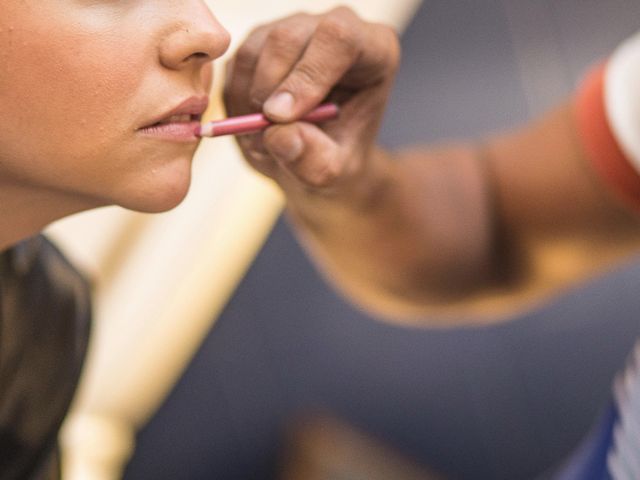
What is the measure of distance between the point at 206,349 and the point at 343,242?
0.77 m

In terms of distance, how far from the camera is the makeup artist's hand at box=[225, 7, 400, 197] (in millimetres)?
589

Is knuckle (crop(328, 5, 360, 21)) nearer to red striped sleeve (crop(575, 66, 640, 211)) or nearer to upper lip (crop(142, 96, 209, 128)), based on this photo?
upper lip (crop(142, 96, 209, 128))

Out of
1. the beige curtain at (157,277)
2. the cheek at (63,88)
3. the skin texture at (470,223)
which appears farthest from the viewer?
the beige curtain at (157,277)

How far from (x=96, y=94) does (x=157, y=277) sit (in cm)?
101

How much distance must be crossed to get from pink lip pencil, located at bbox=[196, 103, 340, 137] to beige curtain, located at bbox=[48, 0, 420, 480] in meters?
0.82

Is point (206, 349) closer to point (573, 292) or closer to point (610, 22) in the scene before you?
point (573, 292)

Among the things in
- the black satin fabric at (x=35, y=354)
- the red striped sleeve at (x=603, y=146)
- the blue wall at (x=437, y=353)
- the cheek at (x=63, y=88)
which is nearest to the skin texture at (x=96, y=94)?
the cheek at (x=63, y=88)

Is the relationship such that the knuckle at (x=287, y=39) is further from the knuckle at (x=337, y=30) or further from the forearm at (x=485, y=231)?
the forearm at (x=485, y=231)

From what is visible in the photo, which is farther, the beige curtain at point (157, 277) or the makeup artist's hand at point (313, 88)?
the beige curtain at point (157, 277)

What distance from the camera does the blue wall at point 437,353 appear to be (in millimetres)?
1515

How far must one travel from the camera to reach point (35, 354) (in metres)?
0.67

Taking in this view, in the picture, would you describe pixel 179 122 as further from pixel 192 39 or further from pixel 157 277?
pixel 157 277

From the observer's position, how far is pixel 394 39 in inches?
25.0

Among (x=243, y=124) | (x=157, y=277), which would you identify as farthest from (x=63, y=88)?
(x=157, y=277)
